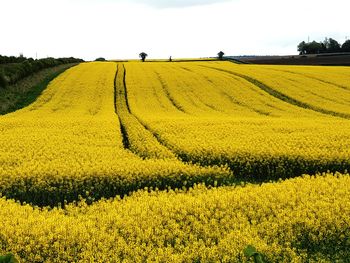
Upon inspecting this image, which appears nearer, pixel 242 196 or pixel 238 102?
pixel 242 196

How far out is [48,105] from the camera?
34.4 m

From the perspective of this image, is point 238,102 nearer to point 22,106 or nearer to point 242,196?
point 22,106

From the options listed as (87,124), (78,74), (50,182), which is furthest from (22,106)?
(50,182)

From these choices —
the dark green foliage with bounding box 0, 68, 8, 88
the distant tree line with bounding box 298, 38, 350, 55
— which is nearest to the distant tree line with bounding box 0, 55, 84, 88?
the dark green foliage with bounding box 0, 68, 8, 88

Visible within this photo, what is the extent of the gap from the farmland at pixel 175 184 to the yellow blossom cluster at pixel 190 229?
27mm

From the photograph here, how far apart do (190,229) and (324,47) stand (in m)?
110

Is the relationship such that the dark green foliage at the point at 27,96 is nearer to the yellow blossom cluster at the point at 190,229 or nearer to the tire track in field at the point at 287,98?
the tire track in field at the point at 287,98

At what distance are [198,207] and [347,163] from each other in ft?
28.0

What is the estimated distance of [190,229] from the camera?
9.20 metres

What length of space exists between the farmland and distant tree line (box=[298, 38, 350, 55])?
77.5m

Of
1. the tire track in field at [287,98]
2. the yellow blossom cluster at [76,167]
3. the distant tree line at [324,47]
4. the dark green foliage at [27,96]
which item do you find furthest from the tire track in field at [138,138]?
the distant tree line at [324,47]

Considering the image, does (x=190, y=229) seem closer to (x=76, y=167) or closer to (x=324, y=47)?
(x=76, y=167)

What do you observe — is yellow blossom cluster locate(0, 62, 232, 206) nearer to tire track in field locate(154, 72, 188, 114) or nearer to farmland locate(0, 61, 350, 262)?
farmland locate(0, 61, 350, 262)

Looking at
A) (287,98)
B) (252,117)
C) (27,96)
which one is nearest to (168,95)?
(287,98)
